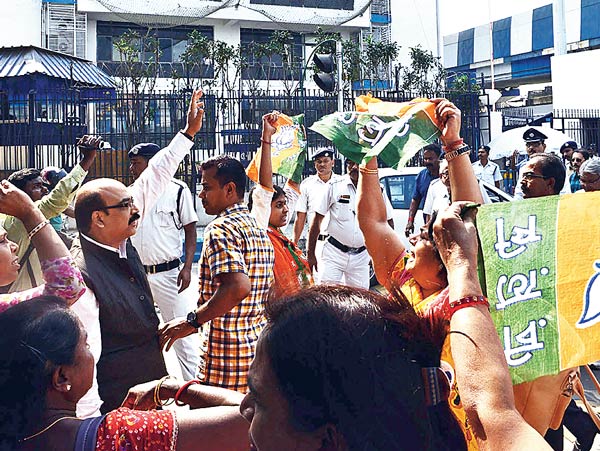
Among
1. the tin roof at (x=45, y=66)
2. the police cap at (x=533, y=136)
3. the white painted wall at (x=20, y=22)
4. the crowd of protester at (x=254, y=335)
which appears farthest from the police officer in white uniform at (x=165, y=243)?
the white painted wall at (x=20, y=22)

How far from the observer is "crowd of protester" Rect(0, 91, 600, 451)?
4.46 ft

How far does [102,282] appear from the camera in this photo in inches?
127

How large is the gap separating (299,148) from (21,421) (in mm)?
4659

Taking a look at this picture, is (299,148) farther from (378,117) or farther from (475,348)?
(475,348)

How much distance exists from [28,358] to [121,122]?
599 inches

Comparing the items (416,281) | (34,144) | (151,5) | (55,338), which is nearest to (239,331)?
(416,281)

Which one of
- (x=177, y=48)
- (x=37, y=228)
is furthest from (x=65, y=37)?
(x=37, y=228)

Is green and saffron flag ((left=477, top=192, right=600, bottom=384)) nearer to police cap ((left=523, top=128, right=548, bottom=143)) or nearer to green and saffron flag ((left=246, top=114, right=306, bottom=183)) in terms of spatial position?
green and saffron flag ((left=246, top=114, right=306, bottom=183))

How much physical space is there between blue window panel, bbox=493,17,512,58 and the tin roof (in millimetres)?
30054

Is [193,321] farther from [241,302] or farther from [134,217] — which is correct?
[134,217]

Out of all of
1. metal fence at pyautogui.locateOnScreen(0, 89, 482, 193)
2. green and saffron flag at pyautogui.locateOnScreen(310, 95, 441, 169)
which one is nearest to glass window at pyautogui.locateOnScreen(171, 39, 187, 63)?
metal fence at pyautogui.locateOnScreen(0, 89, 482, 193)

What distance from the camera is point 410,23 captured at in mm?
A: 39312

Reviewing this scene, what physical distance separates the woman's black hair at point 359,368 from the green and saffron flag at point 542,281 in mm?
1044

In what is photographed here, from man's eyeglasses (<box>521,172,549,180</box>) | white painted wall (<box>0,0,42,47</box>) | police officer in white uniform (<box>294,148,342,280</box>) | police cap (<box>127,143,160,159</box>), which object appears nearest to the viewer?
man's eyeglasses (<box>521,172,549,180</box>)
